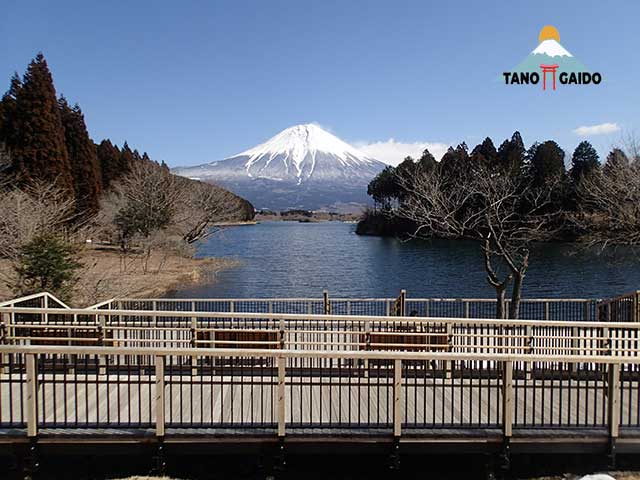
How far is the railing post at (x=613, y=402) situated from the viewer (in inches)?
218

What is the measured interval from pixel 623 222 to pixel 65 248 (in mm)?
19000

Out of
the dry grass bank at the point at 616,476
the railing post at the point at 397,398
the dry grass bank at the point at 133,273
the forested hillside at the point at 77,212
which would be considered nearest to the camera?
the railing post at the point at 397,398

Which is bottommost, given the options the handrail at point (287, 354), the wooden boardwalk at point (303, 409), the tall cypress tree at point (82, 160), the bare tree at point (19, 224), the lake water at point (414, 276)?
the lake water at point (414, 276)

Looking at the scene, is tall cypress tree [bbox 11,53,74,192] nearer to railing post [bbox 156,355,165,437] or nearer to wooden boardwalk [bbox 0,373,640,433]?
wooden boardwalk [bbox 0,373,640,433]

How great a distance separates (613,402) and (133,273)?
1150 inches

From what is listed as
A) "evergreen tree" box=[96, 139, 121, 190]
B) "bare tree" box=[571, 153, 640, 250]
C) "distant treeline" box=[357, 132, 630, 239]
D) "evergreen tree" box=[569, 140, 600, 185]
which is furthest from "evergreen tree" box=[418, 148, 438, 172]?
"evergreen tree" box=[96, 139, 121, 190]

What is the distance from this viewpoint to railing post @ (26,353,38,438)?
5.39 meters

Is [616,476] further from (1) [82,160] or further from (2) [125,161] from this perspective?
(2) [125,161]

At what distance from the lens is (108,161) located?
5859cm

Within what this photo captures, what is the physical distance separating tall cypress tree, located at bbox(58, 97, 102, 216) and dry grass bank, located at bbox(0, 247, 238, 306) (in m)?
4.04

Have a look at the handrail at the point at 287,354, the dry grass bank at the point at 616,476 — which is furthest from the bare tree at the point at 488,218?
the handrail at the point at 287,354

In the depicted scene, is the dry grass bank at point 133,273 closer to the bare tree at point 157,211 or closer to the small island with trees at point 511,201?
the bare tree at point 157,211

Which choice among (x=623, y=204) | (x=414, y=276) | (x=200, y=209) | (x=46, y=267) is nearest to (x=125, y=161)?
(x=200, y=209)

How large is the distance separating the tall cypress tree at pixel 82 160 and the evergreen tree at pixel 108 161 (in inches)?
457
